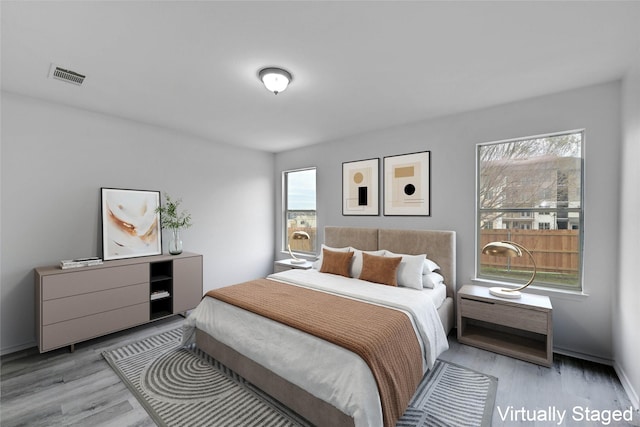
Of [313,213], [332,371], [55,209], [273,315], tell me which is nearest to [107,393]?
[273,315]

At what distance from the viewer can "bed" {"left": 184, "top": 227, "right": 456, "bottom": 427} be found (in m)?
1.65

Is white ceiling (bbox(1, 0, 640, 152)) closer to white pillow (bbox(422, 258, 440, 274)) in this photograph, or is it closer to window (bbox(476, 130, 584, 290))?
window (bbox(476, 130, 584, 290))

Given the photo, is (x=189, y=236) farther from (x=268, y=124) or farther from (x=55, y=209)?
(x=268, y=124)

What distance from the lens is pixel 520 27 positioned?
70.4 inches

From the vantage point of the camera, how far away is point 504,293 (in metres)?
2.79

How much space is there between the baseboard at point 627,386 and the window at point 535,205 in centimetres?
69

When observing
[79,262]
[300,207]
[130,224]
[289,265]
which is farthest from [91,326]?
[300,207]

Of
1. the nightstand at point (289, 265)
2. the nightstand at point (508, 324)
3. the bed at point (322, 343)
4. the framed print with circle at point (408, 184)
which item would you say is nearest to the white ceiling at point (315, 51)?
the framed print with circle at point (408, 184)

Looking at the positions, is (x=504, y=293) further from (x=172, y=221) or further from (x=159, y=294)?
(x=172, y=221)

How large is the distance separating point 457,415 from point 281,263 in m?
3.24

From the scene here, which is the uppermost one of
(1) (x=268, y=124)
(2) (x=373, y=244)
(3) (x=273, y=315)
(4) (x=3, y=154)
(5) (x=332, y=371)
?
(1) (x=268, y=124)

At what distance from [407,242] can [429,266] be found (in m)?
0.48

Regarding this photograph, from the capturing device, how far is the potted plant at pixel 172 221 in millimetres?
3770

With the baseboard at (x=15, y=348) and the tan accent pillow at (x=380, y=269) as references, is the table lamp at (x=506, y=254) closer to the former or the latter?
the tan accent pillow at (x=380, y=269)
